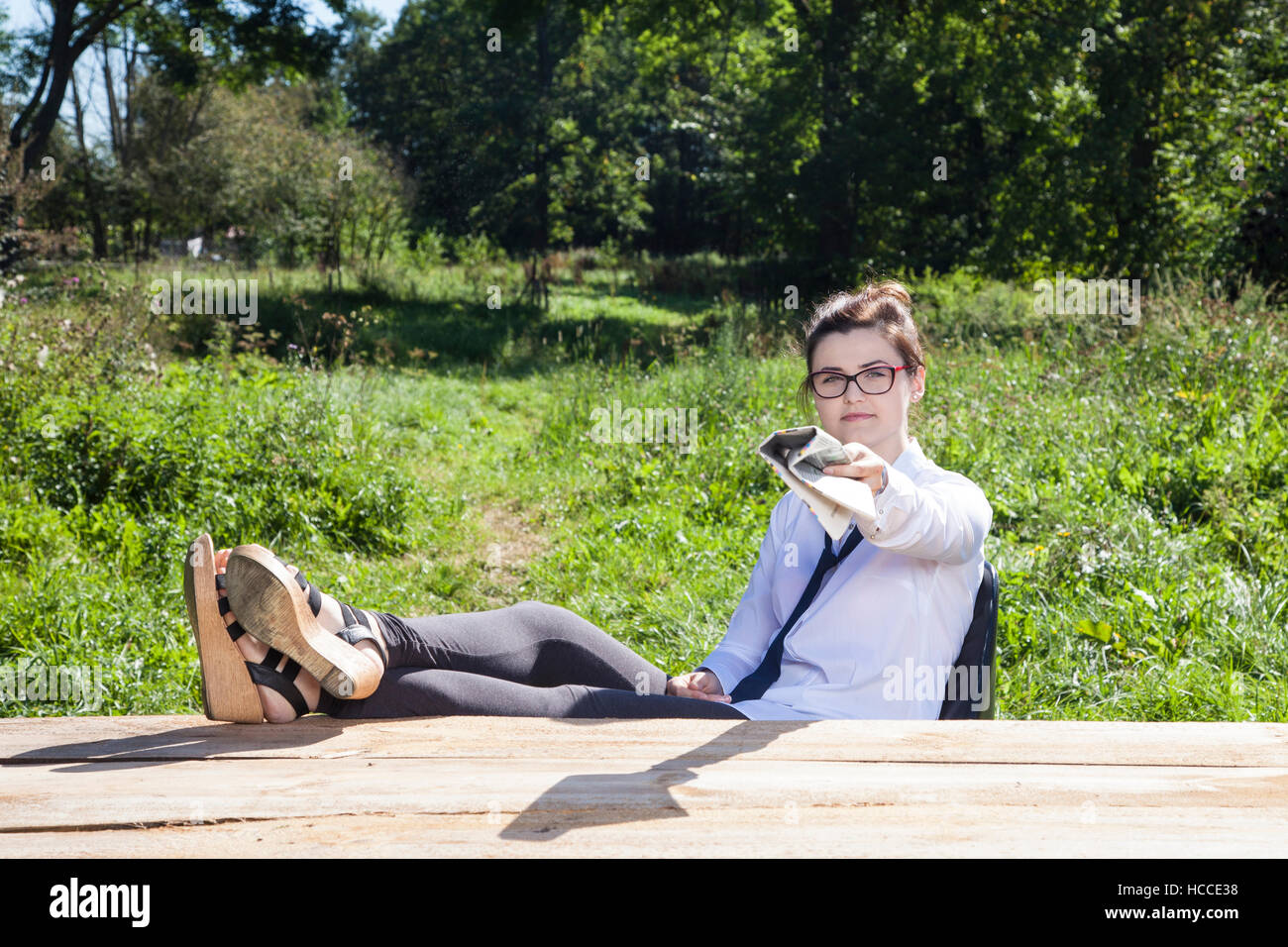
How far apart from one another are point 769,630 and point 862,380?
70 cm

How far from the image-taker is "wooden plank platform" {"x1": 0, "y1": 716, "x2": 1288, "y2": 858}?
1.35 metres

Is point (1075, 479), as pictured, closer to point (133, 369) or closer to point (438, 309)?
point (133, 369)

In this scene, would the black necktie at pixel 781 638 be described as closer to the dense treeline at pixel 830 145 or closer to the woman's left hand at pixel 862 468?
the woman's left hand at pixel 862 468

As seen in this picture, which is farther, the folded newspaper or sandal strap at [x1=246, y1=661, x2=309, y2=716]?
sandal strap at [x1=246, y1=661, x2=309, y2=716]

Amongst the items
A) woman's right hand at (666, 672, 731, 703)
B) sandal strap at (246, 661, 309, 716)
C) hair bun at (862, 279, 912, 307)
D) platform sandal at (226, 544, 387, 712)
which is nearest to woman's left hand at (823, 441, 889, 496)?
hair bun at (862, 279, 912, 307)

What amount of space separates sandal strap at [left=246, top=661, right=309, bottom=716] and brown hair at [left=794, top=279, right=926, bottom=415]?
1.36 m

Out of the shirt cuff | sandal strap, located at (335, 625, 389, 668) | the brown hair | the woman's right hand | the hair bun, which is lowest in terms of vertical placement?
the woman's right hand

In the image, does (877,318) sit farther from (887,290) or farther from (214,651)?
(214,651)

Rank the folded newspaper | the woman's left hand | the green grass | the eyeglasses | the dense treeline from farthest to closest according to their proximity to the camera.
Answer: the dense treeline
the green grass
the eyeglasses
the woman's left hand
the folded newspaper

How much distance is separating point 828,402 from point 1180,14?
49.8 ft

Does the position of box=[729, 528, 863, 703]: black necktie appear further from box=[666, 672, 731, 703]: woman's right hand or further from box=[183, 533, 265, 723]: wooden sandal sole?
box=[183, 533, 265, 723]: wooden sandal sole

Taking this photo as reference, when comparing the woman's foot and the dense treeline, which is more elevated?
the dense treeline

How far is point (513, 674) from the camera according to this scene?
2377 mm

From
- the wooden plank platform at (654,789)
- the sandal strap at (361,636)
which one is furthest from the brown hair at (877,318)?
the sandal strap at (361,636)
